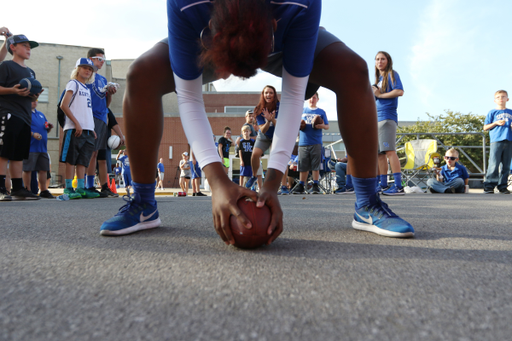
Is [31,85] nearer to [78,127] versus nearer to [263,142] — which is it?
[78,127]

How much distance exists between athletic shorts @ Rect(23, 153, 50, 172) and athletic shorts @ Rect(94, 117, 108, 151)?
3.57ft

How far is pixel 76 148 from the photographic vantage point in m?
5.32

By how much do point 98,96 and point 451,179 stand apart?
24.3ft

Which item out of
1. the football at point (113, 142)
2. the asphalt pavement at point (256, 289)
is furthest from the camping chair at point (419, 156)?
the asphalt pavement at point (256, 289)

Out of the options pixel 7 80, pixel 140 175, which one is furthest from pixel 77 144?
pixel 140 175

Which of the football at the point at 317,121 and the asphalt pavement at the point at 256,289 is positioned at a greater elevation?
the football at the point at 317,121

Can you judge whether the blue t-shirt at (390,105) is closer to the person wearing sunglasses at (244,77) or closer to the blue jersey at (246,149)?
the blue jersey at (246,149)

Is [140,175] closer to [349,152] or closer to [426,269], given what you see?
[349,152]

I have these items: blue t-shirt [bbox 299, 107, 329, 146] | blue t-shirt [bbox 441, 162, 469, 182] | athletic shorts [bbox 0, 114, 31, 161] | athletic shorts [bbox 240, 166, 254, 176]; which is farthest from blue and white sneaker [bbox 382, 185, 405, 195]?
athletic shorts [bbox 0, 114, 31, 161]

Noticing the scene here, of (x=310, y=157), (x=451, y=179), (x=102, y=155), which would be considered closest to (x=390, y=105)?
(x=310, y=157)

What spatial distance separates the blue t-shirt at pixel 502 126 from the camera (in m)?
7.14

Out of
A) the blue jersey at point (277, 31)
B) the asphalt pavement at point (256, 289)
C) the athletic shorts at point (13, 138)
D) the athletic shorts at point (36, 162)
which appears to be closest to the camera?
the asphalt pavement at point (256, 289)

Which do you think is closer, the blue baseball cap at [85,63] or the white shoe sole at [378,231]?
the white shoe sole at [378,231]

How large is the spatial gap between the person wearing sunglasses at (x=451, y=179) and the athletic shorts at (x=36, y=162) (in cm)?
772
